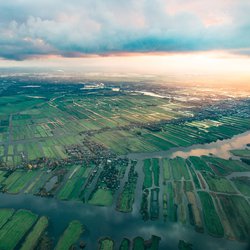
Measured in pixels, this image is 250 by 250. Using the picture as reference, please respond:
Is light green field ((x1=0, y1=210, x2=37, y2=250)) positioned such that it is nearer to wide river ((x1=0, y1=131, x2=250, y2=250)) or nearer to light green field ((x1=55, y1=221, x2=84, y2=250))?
wide river ((x1=0, y1=131, x2=250, y2=250))

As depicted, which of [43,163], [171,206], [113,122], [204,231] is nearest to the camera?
[204,231]

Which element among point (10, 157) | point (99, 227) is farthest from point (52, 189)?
point (10, 157)

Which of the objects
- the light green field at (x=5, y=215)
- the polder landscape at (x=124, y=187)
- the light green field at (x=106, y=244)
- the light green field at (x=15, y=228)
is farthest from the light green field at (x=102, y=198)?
the light green field at (x=5, y=215)

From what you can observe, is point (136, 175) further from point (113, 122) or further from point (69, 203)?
point (113, 122)

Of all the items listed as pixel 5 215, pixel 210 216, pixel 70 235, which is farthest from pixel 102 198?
pixel 210 216

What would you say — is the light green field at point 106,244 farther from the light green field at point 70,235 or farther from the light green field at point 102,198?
the light green field at point 102,198

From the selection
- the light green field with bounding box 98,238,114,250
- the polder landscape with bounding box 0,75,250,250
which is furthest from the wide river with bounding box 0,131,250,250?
the light green field with bounding box 98,238,114,250

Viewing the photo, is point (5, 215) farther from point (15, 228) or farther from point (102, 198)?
point (102, 198)
